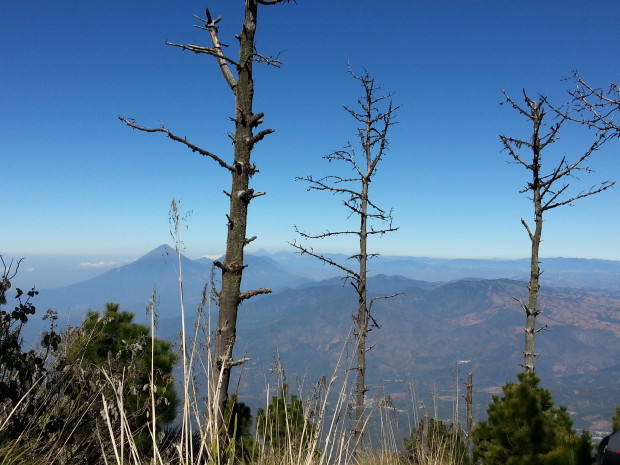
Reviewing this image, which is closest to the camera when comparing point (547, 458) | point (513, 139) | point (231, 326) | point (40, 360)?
point (547, 458)

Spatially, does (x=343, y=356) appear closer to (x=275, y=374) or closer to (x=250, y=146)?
(x=275, y=374)

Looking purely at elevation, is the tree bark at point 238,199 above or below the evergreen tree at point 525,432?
above

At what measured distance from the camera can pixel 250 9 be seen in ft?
11.6

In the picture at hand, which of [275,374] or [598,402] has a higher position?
[275,374]

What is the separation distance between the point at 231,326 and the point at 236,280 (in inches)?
15.4

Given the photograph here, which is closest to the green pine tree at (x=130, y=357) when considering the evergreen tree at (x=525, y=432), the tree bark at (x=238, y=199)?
the tree bark at (x=238, y=199)

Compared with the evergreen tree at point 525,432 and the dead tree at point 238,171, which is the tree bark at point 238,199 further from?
the evergreen tree at point 525,432

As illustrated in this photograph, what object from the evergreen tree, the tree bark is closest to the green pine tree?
the tree bark

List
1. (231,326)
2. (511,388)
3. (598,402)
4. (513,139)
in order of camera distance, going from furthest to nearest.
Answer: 1. (598,402)
2. (513,139)
3. (511,388)
4. (231,326)

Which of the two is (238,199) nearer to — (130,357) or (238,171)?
(238,171)

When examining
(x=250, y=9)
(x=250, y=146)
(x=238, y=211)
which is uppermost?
(x=250, y=9)

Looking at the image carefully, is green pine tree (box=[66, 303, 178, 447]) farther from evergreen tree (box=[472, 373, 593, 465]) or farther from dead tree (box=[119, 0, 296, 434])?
evergreen tree (box=[472, 373, 593, 465])

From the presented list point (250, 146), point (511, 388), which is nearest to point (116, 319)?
point (250, 146)

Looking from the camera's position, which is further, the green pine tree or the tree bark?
the green pine tree
